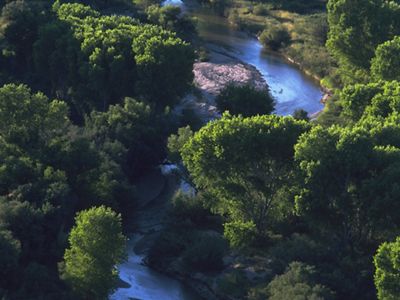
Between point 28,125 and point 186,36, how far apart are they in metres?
40.5

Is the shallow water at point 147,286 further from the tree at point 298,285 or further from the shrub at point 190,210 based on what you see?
the tree at point 298,285

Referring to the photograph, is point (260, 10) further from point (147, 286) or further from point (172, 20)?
point (147, 286)

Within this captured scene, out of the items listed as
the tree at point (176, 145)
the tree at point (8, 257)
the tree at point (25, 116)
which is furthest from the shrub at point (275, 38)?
the tree at point (8, 257)

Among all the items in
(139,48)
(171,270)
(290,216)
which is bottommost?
(171,270)

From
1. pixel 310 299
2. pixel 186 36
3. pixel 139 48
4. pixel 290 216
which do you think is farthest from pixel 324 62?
pixel 310 299

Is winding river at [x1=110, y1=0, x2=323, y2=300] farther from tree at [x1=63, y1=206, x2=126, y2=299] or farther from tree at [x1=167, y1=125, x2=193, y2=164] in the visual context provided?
tree at [x1=167, y1=125, x2=193, y2=164]

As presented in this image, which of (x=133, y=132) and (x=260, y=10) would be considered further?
(x=260, y=10)

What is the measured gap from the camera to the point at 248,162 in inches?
1597

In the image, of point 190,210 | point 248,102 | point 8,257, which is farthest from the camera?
point 248,102

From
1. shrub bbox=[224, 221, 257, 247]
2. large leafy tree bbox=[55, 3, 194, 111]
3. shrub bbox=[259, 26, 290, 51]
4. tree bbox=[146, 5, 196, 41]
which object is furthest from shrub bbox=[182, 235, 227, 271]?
shrub bbox=[259, 26, 290, 51]

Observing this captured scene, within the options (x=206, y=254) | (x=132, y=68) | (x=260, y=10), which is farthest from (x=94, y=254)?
(x=260, y=10)

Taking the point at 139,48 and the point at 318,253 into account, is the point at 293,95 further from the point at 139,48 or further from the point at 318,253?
the point at 318,253

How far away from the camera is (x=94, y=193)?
141ft

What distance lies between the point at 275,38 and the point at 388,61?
28.6 meters
